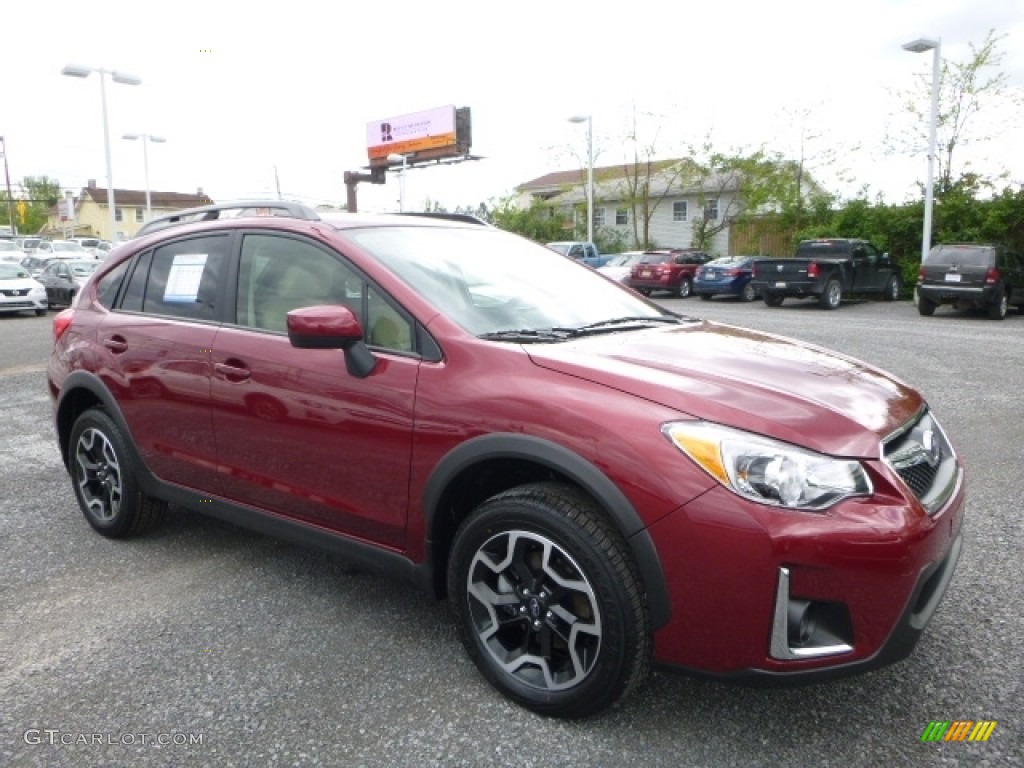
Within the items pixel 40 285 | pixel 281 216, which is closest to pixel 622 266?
pixel 40 285

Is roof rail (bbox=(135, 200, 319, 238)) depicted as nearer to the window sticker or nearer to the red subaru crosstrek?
the red subaru crosstrek

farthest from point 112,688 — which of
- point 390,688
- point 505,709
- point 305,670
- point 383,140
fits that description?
point 383,140

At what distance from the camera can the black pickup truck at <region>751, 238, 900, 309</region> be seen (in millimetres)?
19391

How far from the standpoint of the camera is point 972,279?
55.4 ft

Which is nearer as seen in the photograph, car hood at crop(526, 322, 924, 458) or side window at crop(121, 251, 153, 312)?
car hood at crop(526, 322, 924, 458)

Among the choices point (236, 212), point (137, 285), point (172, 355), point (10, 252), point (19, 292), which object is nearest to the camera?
point (172, 355)

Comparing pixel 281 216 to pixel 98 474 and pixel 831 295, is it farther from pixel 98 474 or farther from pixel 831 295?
pixel 831 295

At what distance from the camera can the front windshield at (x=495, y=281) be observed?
307 centimetres

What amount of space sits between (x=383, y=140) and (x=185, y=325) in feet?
180

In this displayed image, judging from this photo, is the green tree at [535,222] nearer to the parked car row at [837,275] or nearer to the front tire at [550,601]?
the parked car row at [837,275]

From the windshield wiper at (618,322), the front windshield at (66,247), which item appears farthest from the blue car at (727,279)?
the front windshield at (66,247)

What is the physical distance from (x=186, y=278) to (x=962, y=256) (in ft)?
57.2

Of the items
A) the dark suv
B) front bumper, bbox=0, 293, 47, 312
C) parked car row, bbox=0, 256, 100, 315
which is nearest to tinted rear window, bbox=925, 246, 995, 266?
the dark suv

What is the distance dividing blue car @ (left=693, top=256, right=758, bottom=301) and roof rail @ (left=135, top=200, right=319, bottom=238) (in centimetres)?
2017
